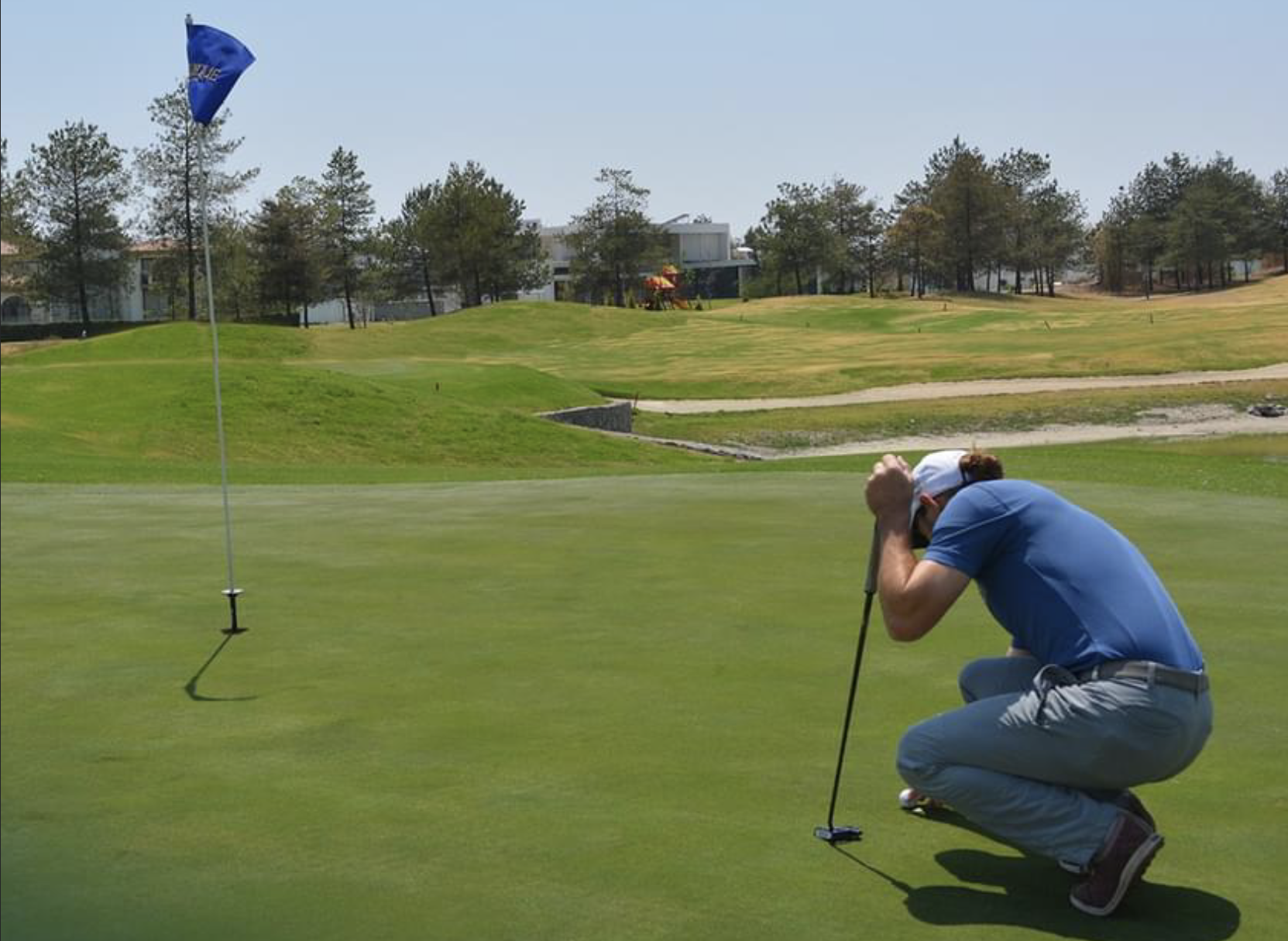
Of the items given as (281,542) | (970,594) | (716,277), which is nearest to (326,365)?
(281,542)

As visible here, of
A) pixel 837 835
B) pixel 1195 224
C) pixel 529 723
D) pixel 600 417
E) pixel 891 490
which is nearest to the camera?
pixel 891 490

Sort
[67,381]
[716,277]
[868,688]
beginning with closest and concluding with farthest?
[868,688], [67,381], [716,277]

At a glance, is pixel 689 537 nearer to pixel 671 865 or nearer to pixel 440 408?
pixel 671 865

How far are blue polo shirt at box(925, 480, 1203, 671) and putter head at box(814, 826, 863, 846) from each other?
2.95ft

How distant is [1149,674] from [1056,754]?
394 mm

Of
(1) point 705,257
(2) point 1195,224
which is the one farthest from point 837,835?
(1) point 705,257

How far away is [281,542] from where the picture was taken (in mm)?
12539

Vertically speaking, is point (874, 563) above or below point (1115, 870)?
above

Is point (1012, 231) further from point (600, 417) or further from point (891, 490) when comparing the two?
point (891, 490)

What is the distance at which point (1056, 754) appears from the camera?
16.9 ft

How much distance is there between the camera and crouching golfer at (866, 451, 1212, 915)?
16.5ft

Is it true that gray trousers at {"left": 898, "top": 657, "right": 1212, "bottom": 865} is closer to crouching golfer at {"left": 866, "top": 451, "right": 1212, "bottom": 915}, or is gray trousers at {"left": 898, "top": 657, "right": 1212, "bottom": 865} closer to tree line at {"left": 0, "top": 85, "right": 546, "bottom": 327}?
crouching golfer at {"left": 866, "top": 451, "right": 1212, "bottom": 915}

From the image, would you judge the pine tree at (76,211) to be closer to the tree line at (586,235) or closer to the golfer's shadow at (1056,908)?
the tree line at (586,235)

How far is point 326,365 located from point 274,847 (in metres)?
51.1
